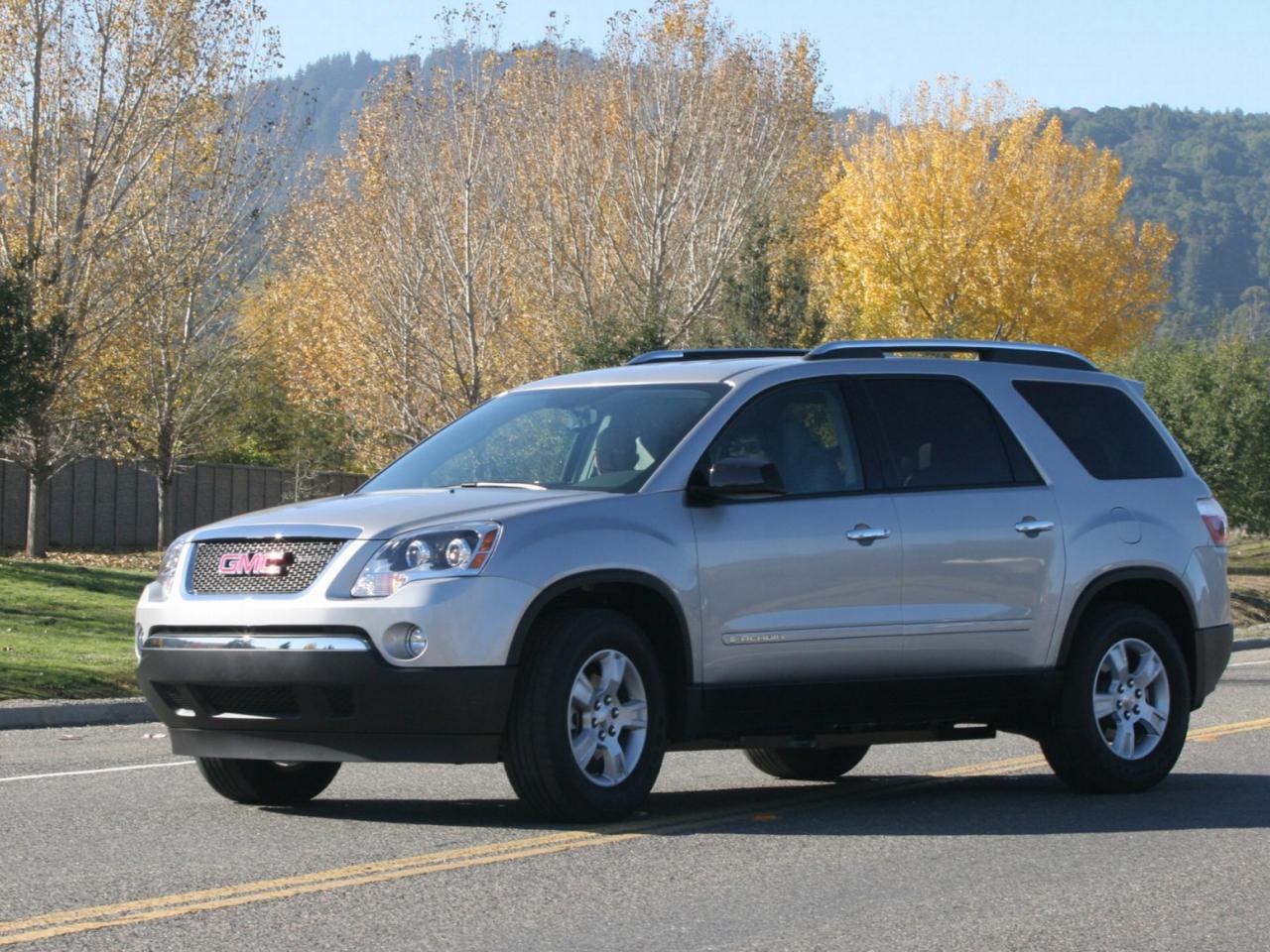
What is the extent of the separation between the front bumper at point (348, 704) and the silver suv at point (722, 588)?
0.01m

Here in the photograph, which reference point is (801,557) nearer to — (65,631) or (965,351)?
(965,351)

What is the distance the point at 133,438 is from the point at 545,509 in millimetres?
37232

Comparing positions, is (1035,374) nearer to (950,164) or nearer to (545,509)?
(545,509)

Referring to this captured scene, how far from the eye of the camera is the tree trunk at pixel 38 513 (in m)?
37.7

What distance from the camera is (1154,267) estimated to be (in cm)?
5466

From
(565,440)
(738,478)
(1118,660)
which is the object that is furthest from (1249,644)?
(738,478)

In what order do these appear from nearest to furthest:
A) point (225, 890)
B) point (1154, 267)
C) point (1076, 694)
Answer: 1. point (225, 890)
2. point (1076, 694)
3. point (1154, 267)

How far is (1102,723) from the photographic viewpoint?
31.6ft

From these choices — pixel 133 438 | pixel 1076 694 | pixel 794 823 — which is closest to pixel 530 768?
pixel 794 823

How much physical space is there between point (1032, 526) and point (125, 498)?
128ft

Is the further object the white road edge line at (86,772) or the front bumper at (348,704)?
the white road edge line at (86,772)

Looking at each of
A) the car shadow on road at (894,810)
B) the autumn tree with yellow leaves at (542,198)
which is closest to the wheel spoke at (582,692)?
the car shadow on road at (894,810)

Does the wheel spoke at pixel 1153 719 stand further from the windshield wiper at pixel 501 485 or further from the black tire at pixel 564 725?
the windshield wiper at pixel 501 485

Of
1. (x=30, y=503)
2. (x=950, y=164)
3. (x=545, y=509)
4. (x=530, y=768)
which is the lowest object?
(x=30, y=503)
